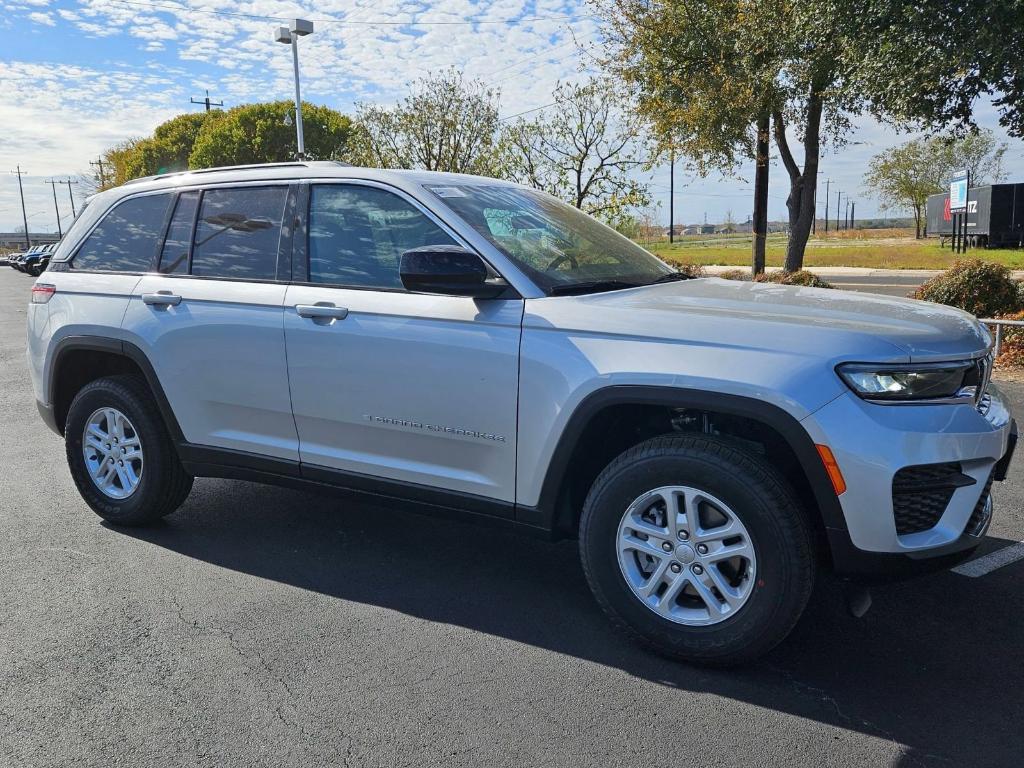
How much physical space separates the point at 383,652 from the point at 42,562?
2.08 metres

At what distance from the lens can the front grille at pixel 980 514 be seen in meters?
2.92

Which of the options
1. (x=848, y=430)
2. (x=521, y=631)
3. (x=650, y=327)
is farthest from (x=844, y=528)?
(x=521, y=631)

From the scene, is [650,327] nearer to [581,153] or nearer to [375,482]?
[375,482]

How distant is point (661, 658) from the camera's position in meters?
→ 3.23

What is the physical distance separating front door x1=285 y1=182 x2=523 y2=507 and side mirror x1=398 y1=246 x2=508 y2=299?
5.2 inches

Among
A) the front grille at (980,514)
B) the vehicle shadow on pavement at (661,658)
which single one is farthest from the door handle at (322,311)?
the front grille at (980,514)

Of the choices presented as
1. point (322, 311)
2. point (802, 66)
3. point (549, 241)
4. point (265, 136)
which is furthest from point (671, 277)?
point (265, 136)

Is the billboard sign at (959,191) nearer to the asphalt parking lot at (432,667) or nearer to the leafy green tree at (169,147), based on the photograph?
the asphalt parking lot at (432,667)

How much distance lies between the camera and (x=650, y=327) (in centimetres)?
311

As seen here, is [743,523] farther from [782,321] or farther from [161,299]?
[161,299]

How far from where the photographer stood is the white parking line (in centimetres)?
398

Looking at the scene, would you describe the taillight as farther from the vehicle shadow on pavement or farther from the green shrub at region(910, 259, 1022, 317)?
the green shrub at region(910, 259, 1022, 317)

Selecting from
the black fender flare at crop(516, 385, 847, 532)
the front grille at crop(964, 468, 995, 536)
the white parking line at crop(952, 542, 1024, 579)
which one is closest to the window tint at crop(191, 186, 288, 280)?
the black fender flare at crop(516, 385, 847, 532)

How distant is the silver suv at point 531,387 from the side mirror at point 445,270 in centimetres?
1
